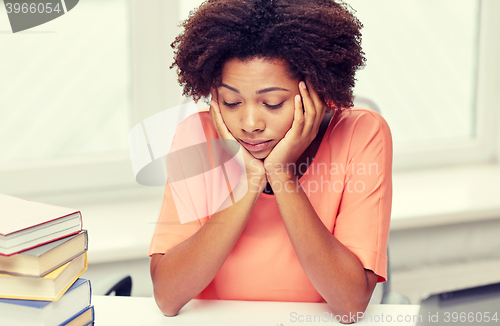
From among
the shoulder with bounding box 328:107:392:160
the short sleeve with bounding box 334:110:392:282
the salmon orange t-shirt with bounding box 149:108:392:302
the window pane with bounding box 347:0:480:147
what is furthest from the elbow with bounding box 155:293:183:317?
the window pane with bounding box 347:0:480:147

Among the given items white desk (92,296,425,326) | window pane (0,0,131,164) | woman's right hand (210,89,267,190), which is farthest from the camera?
window pane (0,0,131,164)

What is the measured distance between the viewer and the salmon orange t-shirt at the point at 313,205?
3.42 ft

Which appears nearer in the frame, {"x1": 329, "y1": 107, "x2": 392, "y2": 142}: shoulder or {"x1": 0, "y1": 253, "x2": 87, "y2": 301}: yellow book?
{"x1": 0, "y1": 253, "x2": 87, "y2": 301}: yellow book

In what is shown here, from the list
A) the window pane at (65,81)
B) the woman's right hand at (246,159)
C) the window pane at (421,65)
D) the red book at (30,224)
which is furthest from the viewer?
the window pane at (421,65)

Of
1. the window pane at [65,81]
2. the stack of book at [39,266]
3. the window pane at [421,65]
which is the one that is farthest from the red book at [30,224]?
the window pane at [421,65]

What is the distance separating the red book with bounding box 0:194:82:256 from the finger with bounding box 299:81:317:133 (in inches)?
19.3

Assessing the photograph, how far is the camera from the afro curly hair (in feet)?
2.99

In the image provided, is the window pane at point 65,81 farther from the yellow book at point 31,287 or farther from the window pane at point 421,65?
the yellow book at point 31,287

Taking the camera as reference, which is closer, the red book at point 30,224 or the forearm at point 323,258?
the red book at point 30,224

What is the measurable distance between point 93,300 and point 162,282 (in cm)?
16

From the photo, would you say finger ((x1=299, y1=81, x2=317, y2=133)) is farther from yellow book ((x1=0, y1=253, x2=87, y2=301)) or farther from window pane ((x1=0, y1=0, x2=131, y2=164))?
window pane ((x1=0, y1=0, x2=131, y2=164))

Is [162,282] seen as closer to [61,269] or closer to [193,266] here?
[193,266]

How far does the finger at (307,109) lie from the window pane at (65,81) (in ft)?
3.15

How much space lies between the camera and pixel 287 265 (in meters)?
1.07
